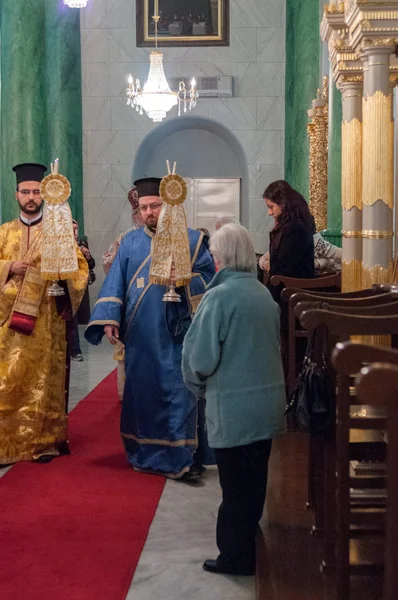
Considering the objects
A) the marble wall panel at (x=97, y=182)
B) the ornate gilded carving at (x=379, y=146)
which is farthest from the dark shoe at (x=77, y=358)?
the ornate gilded carving at (x=379, y=146)

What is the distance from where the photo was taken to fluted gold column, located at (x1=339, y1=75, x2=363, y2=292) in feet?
24.2

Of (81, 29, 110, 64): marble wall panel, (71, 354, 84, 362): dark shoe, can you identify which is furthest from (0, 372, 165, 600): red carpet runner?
(81, 29, 110, 64): marble wall panel

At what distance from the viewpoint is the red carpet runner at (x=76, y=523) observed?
14.2 feet

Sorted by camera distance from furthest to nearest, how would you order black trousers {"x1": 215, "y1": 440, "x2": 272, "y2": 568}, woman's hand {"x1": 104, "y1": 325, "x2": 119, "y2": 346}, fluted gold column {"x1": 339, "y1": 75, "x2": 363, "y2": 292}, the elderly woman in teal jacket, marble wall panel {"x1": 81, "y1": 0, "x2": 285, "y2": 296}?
1. marble wall panel {"x1": 81, "y1": 0, "x2": 285, "y2": 296}
2. fluted gold column {"x1": 339, "y1": 75, "x2": 363, "y2": 292}
3. woman's hand {"x1": 104, "y1": 325, "x2": 119, "y2": 346}
4. black trousers {"x1": 215, "y1": 440, "x2": 272, "y2": 568}
5. the elderly woman in teal jacket

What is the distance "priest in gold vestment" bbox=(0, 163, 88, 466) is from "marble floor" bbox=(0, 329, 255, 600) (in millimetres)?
393

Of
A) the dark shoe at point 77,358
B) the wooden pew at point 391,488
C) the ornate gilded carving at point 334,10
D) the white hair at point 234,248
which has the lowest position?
the dark shoe at point 77,358

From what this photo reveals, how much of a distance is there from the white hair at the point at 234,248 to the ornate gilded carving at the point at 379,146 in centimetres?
204

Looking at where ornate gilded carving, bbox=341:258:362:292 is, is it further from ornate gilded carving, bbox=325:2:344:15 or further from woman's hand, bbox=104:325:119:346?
woman's hand, bbox=104:325:119:346

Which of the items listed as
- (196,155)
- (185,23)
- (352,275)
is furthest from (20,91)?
(352,275)

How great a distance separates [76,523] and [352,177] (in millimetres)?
3490

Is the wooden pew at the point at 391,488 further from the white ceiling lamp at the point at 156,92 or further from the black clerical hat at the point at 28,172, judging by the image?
the white ceiling lamp at the point at 156,92

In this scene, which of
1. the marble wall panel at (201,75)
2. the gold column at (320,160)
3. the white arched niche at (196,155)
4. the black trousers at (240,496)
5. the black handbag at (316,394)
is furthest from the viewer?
the white arched niche at (196,155)

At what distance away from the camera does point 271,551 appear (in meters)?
4.62

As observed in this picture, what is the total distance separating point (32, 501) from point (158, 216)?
201 centimetres
